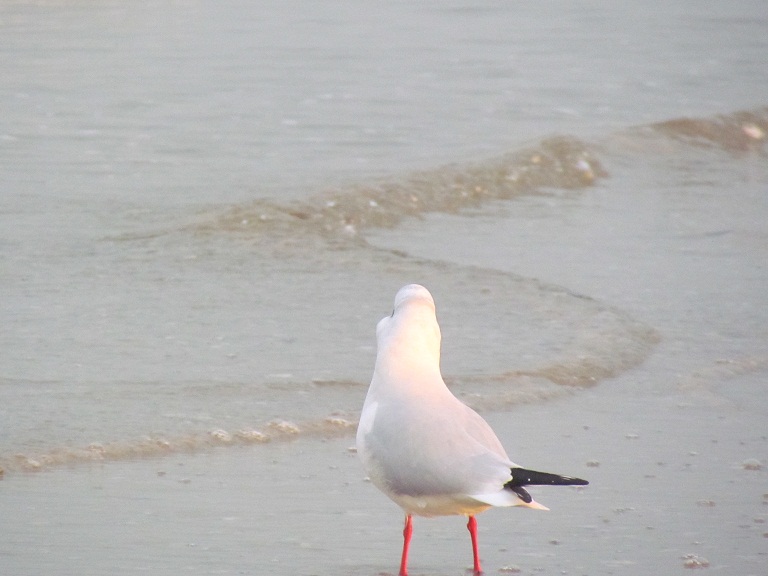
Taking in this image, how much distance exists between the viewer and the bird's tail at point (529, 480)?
116 inches

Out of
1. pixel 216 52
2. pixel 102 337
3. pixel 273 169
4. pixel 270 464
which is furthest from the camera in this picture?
pixel 216 52

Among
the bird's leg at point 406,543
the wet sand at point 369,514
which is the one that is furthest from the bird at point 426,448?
the wet sand at point 369,514

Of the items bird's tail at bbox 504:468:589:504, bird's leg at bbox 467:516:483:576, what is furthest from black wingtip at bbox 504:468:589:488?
bird's leg at bbox 467:516:483:576

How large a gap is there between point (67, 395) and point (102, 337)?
0.66m

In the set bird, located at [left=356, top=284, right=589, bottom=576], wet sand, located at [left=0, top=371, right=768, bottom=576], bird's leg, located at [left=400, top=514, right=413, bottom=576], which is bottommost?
wet sand, located at [left=0, top=371, right=768, bottom=576]

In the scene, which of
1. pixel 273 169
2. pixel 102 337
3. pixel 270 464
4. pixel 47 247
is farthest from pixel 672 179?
pixel 270 464

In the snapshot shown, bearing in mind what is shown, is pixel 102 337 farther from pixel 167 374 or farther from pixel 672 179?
pixel 672 179

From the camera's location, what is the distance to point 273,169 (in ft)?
27.5

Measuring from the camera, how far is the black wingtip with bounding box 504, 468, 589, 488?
116 inches

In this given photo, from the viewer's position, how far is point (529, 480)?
9.90 ft

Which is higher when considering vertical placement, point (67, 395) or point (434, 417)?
point (434, 417)

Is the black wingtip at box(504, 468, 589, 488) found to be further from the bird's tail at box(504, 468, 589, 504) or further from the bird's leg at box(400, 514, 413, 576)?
the bird's leg at box(400, 514, 413, 576)

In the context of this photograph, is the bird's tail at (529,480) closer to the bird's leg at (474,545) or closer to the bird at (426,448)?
the bird at (426,448)

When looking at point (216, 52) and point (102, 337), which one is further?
point (216, 52)
